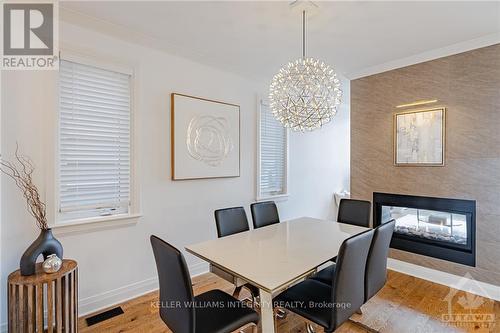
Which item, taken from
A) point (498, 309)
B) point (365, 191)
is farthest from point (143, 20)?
point (498, 309)

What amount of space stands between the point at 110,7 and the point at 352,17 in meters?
2.05

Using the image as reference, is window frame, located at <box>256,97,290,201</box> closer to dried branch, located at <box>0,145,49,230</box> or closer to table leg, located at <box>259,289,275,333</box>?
table leg, located at <box>259,289,275,333</box>

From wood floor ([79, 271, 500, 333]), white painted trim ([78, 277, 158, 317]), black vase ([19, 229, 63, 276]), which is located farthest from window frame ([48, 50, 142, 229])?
wood floor ([79, 271, 500, 333])

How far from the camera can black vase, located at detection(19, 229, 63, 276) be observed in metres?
1.74

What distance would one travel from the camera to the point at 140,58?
2588 millimetres

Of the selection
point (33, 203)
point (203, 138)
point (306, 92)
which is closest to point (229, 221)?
point (203, 138)

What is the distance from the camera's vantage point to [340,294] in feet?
4.79

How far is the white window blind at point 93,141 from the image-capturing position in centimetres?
219

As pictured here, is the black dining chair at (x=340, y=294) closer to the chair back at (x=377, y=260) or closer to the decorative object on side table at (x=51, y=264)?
the chair back at (x=377, y=260)

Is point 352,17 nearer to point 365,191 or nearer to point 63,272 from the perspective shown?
point 365,191

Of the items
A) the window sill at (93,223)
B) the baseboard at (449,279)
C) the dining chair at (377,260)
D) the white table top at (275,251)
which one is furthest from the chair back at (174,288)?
the baseboard at (449,279)

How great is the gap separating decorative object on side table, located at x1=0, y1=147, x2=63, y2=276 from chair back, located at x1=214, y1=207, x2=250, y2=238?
1.24 m

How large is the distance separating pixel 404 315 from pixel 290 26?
9.31 feet

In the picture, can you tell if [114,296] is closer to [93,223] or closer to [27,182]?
[93,223]
